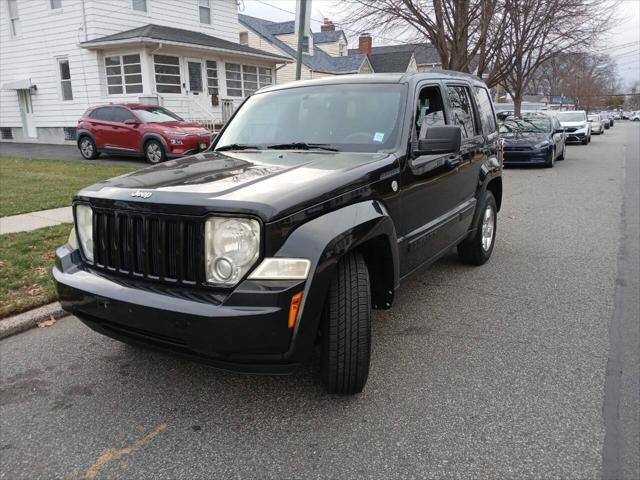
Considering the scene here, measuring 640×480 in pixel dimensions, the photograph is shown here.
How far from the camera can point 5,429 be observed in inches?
111

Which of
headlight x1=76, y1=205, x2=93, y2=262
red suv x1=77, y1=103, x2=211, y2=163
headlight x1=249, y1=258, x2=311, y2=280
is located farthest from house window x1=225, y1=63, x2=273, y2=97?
headlight x1=249, y1=258, x2=311, y2=280

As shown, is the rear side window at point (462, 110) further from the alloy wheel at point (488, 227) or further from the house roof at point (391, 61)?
the house roof at point (391, 61)

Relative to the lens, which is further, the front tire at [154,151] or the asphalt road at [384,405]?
the front tire at [154,151]

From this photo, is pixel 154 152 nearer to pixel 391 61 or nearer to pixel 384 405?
pixel 384 405

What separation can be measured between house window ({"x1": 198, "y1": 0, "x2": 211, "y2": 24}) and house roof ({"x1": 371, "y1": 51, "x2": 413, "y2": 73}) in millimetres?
22330

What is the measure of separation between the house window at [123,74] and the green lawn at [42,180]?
5060mm

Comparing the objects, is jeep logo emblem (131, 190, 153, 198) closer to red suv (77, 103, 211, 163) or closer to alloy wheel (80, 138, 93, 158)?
red suv (77, 103, 211, 163)

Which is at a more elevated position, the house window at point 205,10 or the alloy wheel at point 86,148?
the house window at point 205,10

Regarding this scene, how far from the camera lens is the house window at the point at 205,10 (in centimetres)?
2217

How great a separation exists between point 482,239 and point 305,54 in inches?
1194

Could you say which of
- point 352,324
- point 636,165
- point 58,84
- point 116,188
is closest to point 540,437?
point 352,324

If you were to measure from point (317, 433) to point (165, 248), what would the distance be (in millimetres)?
1248

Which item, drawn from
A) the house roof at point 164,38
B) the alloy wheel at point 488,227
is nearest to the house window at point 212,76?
the house roof at point 164,38

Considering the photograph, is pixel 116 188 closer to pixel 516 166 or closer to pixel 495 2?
pixel 516 166
